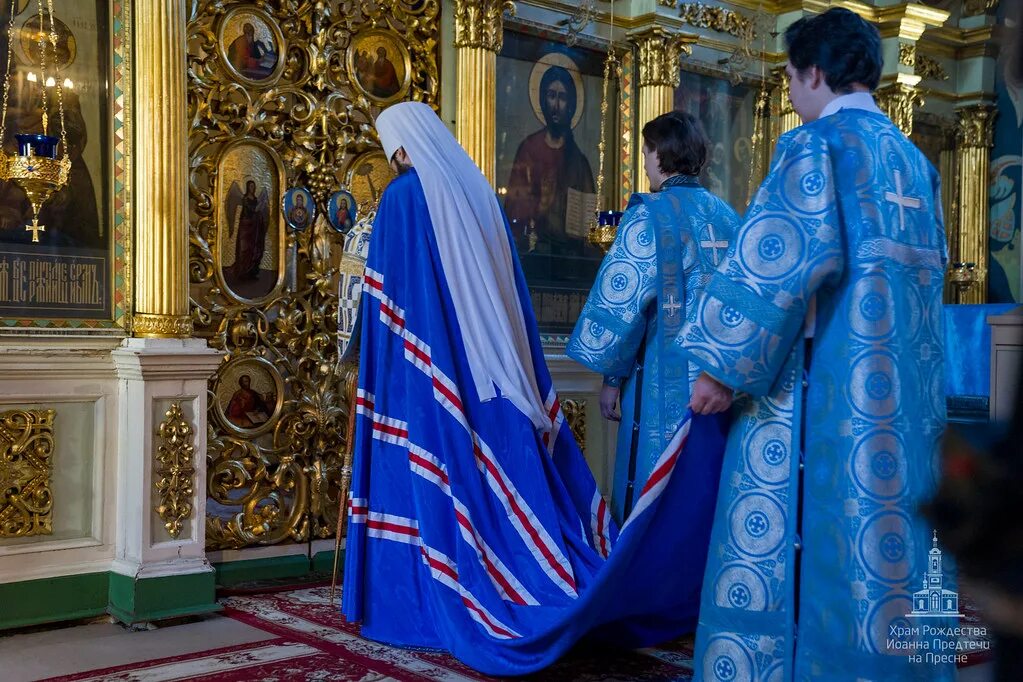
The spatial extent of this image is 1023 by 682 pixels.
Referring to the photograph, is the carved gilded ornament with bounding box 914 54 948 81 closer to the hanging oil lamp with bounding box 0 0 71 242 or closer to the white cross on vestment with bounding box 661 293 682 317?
the white cross on vestment with bounding box 661 293 682 317

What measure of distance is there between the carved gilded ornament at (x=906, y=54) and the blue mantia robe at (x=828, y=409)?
5.33 meters

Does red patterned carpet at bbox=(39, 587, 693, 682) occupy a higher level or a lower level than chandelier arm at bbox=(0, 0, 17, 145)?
lower

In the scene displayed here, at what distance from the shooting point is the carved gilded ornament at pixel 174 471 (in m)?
4.18

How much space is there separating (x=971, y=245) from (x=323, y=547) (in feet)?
18.7

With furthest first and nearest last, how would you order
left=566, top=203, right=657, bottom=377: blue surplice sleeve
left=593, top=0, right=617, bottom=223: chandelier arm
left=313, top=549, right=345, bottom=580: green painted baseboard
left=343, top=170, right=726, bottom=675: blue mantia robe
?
1. left=593, top=0, right=617, bottom=223: chandelier arm
2. left=313, top=549, right=345, bottom=580: green painted baseboard
3. left=566, top=203, right=657, bottom=377: blue surplice sleeve
4. left=343, top=170, right=726, bottom=675: blue mantia robe

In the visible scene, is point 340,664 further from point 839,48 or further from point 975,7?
point 975,7

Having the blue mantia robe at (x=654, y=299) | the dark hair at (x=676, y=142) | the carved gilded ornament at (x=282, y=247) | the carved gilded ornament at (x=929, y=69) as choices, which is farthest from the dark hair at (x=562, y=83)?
the carved gilded ornament at (x=929, y=69)

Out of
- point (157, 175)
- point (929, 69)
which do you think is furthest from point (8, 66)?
point (929, 69)

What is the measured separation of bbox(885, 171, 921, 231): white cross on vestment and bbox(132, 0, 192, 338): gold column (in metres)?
2.80

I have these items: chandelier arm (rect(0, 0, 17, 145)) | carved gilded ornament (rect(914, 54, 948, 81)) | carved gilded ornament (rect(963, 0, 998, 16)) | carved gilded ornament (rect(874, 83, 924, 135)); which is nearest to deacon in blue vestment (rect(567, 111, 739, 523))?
chandelier arm (rect(0, 0, 17, 145))

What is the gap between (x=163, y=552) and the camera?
13.7 feet

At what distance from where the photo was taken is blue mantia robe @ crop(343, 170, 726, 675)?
3570mm

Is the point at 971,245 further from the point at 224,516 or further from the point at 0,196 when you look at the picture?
the point at 0,196

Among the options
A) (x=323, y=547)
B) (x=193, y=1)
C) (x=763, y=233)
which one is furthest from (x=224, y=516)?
(x=763, y=233)
